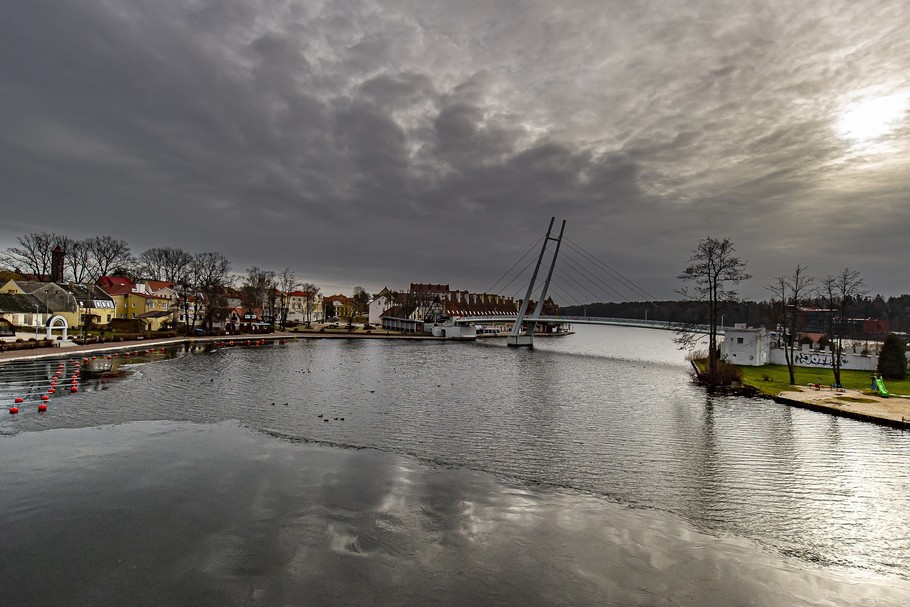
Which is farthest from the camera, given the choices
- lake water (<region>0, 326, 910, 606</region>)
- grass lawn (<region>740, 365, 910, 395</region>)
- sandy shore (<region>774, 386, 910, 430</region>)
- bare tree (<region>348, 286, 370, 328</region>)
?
bare tree (<region>348, 286, 370, 328</region>)

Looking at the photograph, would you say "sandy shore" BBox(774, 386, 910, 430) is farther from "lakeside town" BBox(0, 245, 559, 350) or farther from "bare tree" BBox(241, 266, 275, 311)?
"bare tree" BBox(241, 266, 275, 311)

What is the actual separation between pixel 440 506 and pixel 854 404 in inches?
1056

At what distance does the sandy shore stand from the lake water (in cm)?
103

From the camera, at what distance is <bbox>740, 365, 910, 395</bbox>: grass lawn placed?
107ft

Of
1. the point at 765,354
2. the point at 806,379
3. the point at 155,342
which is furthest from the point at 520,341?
the point at 155,342

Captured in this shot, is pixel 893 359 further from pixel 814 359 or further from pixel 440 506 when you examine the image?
pixel 440 506

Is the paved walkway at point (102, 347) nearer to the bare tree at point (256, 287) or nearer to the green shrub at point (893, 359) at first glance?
the bare tree at point (256, 287)

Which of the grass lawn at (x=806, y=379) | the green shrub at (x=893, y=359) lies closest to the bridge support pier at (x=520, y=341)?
the grass lawn at (x=806, y=379)

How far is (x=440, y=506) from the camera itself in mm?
12016

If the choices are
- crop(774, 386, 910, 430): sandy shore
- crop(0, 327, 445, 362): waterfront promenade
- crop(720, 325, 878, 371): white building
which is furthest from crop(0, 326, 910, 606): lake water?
crop(720, 325, 878, 371): white building

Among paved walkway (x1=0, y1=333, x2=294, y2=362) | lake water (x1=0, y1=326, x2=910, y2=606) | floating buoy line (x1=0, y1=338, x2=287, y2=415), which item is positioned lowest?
lake water (x1=0, y1=326, x2=910, y2=606)

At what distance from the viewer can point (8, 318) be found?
5741 centimetres

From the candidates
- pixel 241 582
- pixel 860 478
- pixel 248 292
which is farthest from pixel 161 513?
pixel 248 292

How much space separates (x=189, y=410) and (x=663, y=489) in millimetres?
21486
